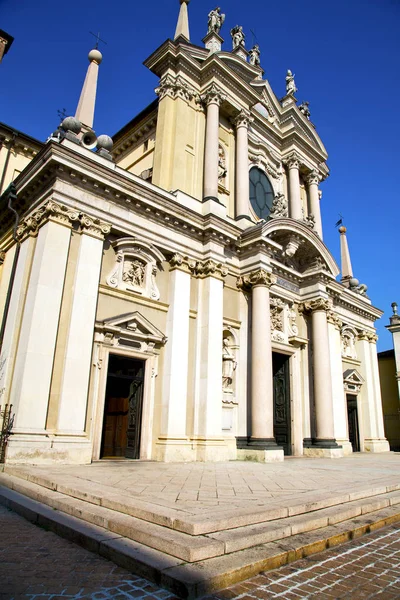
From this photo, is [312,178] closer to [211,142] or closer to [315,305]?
[315,305]

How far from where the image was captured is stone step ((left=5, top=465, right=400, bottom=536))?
13.2 ft

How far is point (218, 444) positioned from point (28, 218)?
29.4 feet

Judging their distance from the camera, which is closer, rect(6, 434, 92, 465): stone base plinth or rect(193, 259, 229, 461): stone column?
rect(6, 434, 92, 465): stone base plinth

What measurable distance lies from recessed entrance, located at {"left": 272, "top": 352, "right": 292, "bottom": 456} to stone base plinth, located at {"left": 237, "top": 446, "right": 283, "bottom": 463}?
3.42 m

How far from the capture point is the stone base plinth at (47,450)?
29.5 ft

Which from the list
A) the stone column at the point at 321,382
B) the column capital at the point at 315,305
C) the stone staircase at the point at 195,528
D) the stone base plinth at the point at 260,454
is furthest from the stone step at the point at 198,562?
the column capital at the point at 315,305

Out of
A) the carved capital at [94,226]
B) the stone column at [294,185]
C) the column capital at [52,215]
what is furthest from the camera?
the stone column at [294,185]

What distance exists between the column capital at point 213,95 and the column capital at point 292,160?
5713 mm

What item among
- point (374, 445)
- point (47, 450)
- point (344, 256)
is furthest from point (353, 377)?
point (47, 450)

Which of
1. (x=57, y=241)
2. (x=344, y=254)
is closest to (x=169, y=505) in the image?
(x=57, y=241)

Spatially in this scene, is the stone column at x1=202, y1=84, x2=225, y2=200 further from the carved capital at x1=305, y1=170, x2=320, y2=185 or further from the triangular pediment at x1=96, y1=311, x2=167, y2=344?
the carved capital at x1=305, y1=170, x2=320, y2=185

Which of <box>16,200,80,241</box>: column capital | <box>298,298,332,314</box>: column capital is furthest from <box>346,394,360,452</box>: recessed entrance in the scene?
<box>16,200,80,241</box>: column capital

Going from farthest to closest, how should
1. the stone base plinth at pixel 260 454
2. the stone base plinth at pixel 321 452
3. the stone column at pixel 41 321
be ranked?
the stone base plinth at pixel 321 452, the stone base plinth at pixel 260 454, the stone column at pixel 41 321

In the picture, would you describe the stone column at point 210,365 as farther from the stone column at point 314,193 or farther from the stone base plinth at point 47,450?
the stone column at point 314,193
